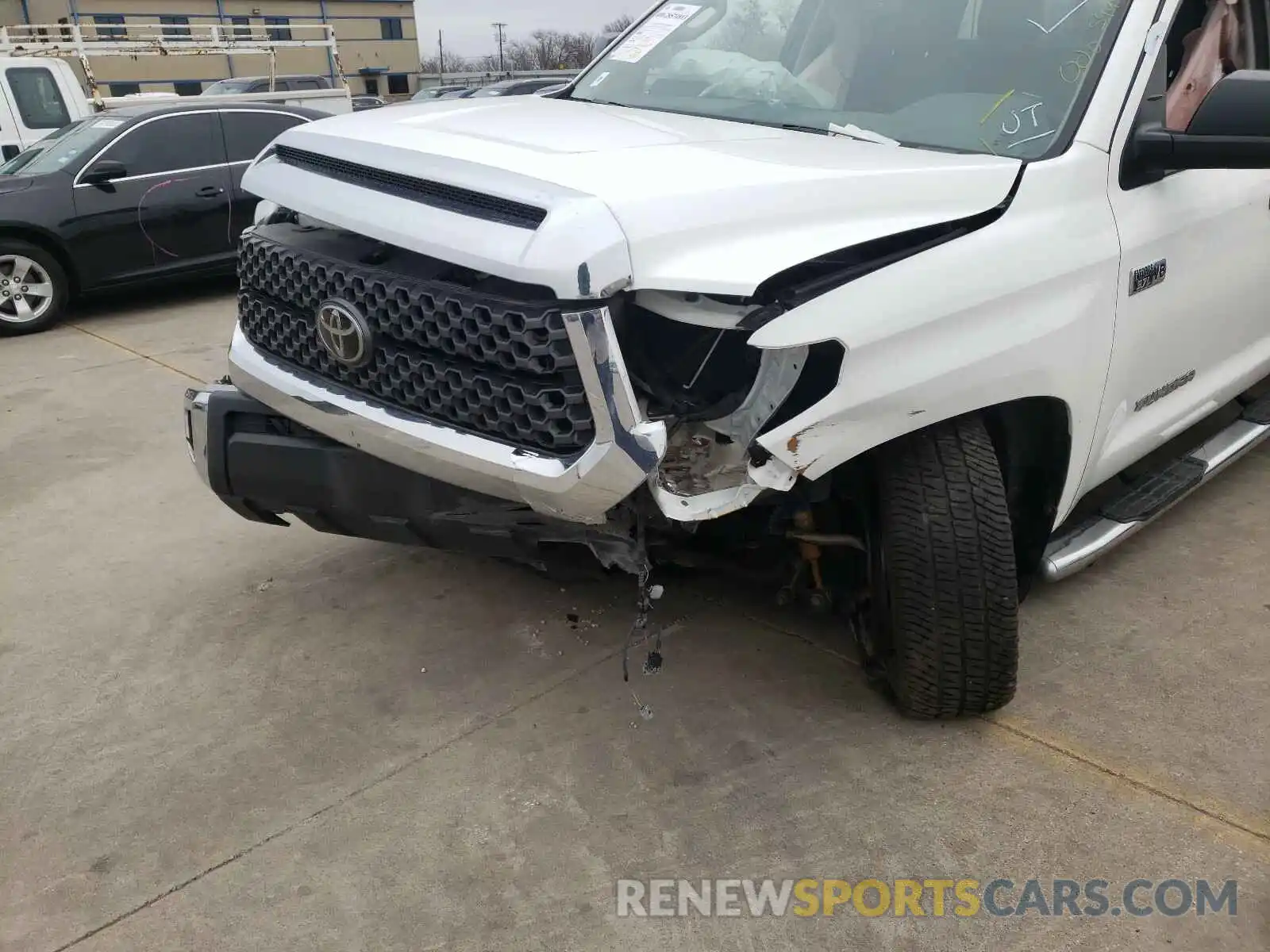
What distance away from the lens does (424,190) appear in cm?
242

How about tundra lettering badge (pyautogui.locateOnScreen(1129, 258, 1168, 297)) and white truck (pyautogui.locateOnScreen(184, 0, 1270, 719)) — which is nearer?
white truck (pyautogui.locateOnScreen(184, 0, 1270, 719))

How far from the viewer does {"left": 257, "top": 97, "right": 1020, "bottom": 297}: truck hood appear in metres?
2.14

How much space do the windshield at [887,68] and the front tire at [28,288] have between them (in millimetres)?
5562

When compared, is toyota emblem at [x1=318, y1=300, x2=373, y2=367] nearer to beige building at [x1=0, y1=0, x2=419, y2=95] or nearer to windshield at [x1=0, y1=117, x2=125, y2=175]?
windshield at [x1=0, y1=117, x2=125, y2=175]

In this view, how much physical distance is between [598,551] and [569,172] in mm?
935

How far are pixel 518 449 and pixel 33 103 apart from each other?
419 inches

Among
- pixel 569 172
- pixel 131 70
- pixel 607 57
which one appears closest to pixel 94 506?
pixel 607 57

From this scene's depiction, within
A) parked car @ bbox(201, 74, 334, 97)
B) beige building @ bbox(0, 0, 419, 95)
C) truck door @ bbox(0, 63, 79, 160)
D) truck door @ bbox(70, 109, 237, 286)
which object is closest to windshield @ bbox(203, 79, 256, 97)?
parked car @ bbox(201, 74, 334, 97)

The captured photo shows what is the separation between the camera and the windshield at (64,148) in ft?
26.1

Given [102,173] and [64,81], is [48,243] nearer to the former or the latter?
[102,173]

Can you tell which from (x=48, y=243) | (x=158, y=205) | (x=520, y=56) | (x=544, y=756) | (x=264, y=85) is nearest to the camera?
(x=544, y=756)

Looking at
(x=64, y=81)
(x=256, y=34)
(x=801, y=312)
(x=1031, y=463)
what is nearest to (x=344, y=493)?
(x=801, y=312)

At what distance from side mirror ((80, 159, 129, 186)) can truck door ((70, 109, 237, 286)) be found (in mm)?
26

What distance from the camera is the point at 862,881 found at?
2344mm
